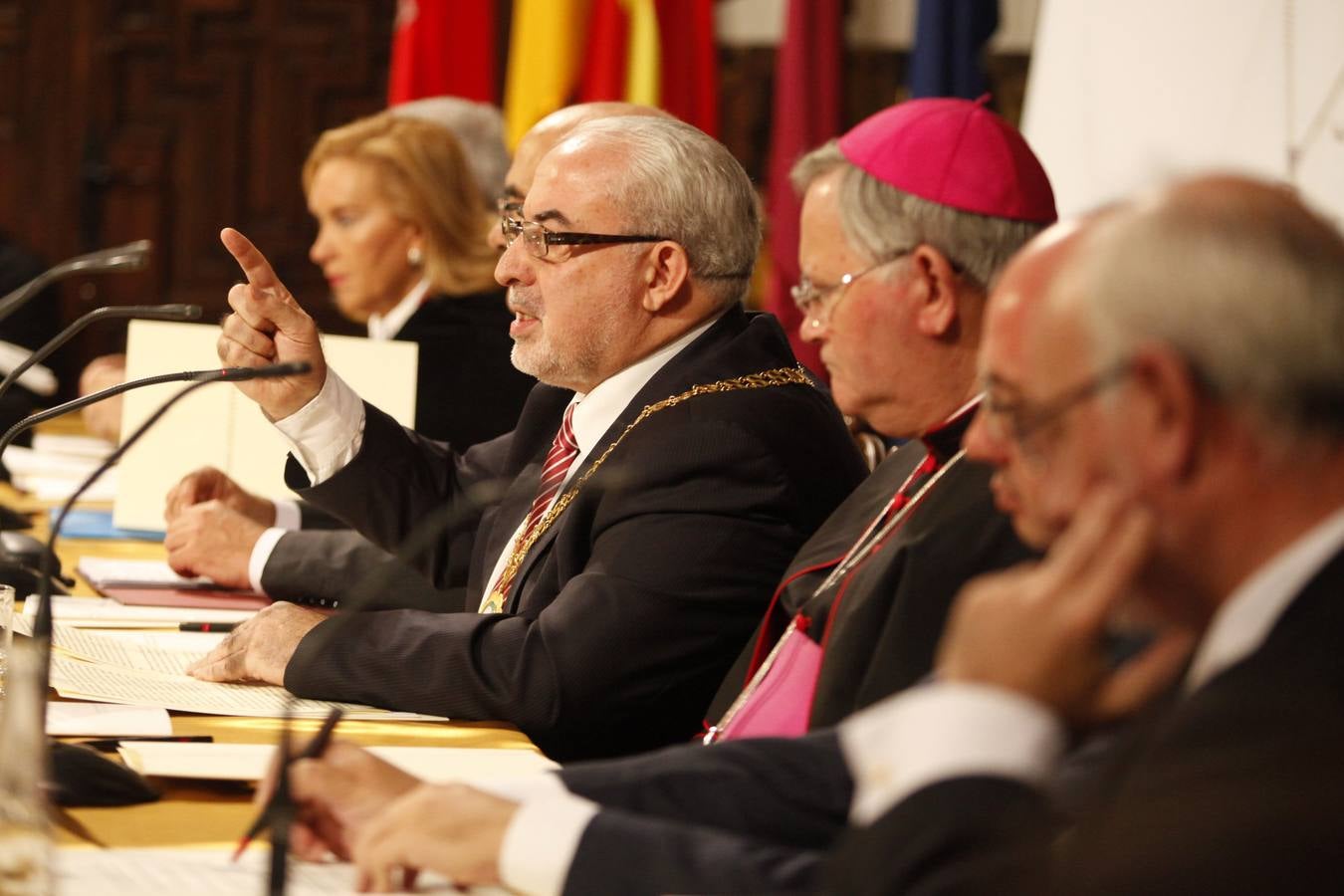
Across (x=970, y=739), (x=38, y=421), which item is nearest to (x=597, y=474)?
(x=38, y=421)

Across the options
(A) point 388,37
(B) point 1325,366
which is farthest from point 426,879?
(A) point 388,37

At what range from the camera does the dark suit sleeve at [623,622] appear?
2.38 m

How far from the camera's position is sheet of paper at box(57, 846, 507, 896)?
1503 millimetres

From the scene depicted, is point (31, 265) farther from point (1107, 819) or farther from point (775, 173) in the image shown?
point (1107, 819)

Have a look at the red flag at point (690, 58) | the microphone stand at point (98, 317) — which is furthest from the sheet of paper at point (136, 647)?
the red flag at point (690, 58)

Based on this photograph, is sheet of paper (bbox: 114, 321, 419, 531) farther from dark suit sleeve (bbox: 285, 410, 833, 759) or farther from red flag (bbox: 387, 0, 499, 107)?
red flag (bbox: 387, 0, 499, 107)

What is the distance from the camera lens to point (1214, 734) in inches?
41.6

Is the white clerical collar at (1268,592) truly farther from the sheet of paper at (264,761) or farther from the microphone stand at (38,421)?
the microphone stand at (38,421)

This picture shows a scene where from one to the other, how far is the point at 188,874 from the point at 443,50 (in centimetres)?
534

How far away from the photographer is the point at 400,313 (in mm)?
4953

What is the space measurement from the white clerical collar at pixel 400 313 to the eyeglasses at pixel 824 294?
7.97ft

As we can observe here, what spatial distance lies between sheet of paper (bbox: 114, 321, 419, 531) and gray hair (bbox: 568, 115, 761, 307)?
100 cm

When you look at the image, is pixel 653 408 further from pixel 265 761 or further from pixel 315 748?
pixel 315 748

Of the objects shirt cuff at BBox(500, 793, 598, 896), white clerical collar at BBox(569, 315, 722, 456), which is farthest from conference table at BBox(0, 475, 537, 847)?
white clerical collar at BBox(569, 315, 722, 456)
